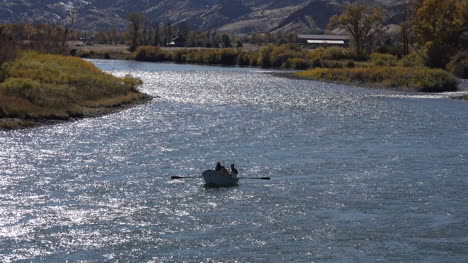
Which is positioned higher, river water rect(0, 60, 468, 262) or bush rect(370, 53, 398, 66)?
bush rect(370, 53, 398, 66)

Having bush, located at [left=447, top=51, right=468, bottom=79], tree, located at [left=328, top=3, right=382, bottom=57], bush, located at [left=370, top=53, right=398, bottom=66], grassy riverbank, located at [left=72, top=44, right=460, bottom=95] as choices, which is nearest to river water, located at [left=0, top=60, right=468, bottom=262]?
grassy riverbank, located at [left=72, top=44, right=460, bottom=95]

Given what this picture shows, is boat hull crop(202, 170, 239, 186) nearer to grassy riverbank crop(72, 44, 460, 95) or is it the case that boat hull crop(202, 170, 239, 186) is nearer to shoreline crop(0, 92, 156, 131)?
shoreline crop(0, 92, 156, 131)

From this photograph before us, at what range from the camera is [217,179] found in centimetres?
3975

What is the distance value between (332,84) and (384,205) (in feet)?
255

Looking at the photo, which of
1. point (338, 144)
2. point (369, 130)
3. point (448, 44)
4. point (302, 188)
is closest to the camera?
point (302, 188)

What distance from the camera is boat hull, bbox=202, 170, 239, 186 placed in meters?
39.4

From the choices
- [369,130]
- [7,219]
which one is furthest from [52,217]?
[369,130]

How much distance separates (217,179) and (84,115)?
30.6 metres

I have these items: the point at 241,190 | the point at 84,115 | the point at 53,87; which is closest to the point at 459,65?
the point at 53,87

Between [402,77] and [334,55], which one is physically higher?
[334,55]

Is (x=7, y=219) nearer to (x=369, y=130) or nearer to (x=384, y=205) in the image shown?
(x=384, y=205)

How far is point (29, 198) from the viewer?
120 feet

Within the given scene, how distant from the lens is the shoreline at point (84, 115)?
2314 inches

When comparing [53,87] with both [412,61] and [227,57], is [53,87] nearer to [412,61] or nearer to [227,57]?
[412,61]
